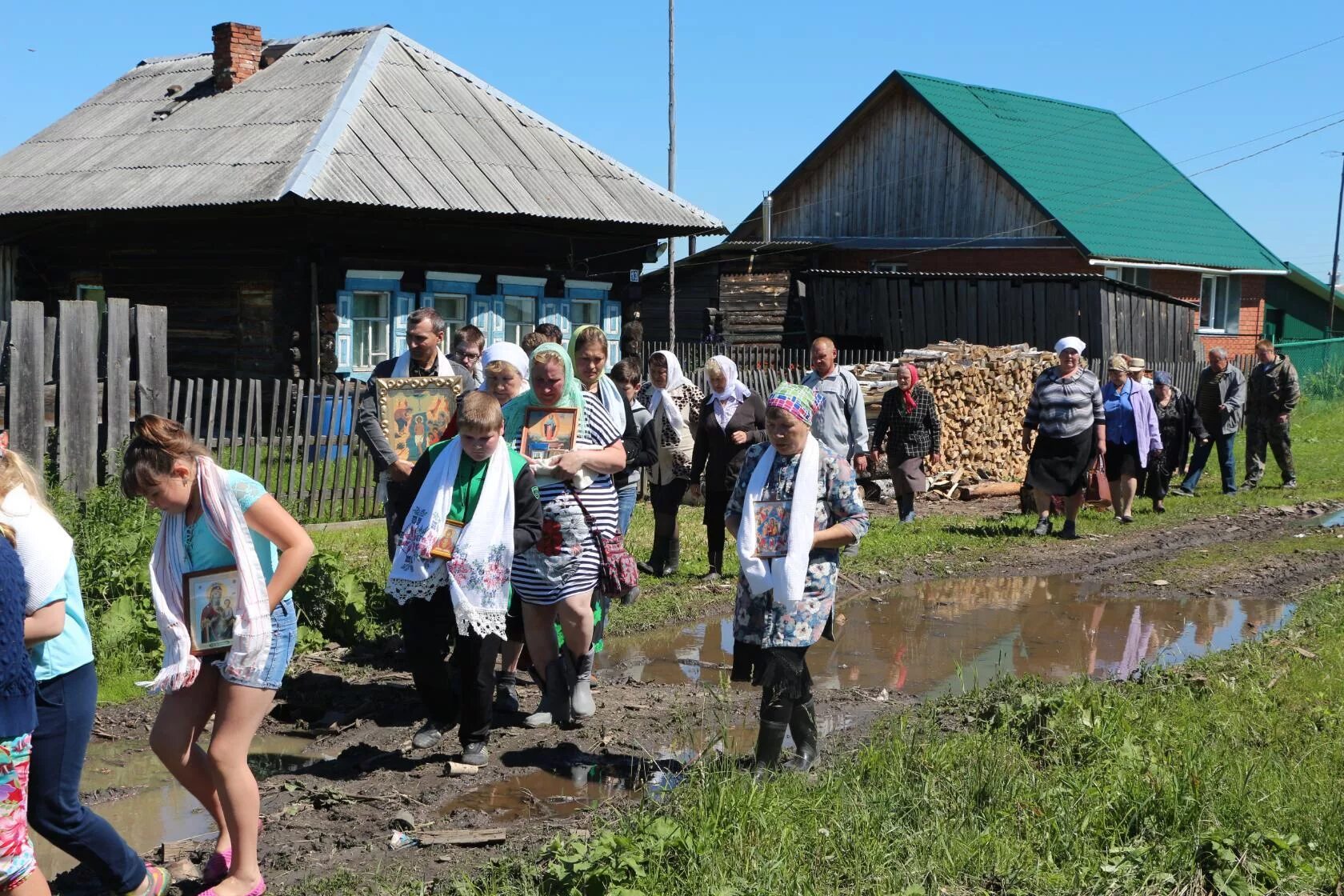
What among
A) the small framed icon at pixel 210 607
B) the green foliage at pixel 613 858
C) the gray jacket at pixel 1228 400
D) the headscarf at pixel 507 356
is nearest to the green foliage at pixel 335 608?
the headscarf at pixel 507 356

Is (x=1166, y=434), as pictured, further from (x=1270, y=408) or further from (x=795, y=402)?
(x=795, y=402)

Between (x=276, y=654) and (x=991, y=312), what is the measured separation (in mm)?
20319

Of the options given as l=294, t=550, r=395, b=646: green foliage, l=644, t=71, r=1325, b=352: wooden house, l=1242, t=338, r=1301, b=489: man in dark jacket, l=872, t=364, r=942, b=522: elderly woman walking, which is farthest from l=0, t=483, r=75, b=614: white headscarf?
l=644, t=71, r=1325, b=352: wooden house

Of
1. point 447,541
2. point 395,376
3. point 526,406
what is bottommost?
point 447,541

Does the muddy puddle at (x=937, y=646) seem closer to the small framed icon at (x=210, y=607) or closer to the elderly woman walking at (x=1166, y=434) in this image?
the small framed icon at (x=210, y=607)

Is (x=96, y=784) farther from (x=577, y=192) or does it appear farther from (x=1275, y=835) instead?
(x=577, y=192)

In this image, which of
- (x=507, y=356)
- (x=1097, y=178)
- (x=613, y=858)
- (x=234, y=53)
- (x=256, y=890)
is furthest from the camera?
(x=1097, y=178)

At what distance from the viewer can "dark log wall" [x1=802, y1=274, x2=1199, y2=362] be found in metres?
22.9

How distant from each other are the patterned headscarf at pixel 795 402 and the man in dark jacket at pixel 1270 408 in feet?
41.5

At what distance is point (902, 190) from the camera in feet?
110

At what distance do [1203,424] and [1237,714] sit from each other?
36.6 ft

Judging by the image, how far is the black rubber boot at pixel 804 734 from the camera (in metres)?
5.58

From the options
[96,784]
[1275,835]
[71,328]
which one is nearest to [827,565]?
[1275,835]

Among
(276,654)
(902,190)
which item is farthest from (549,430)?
(902,190)
